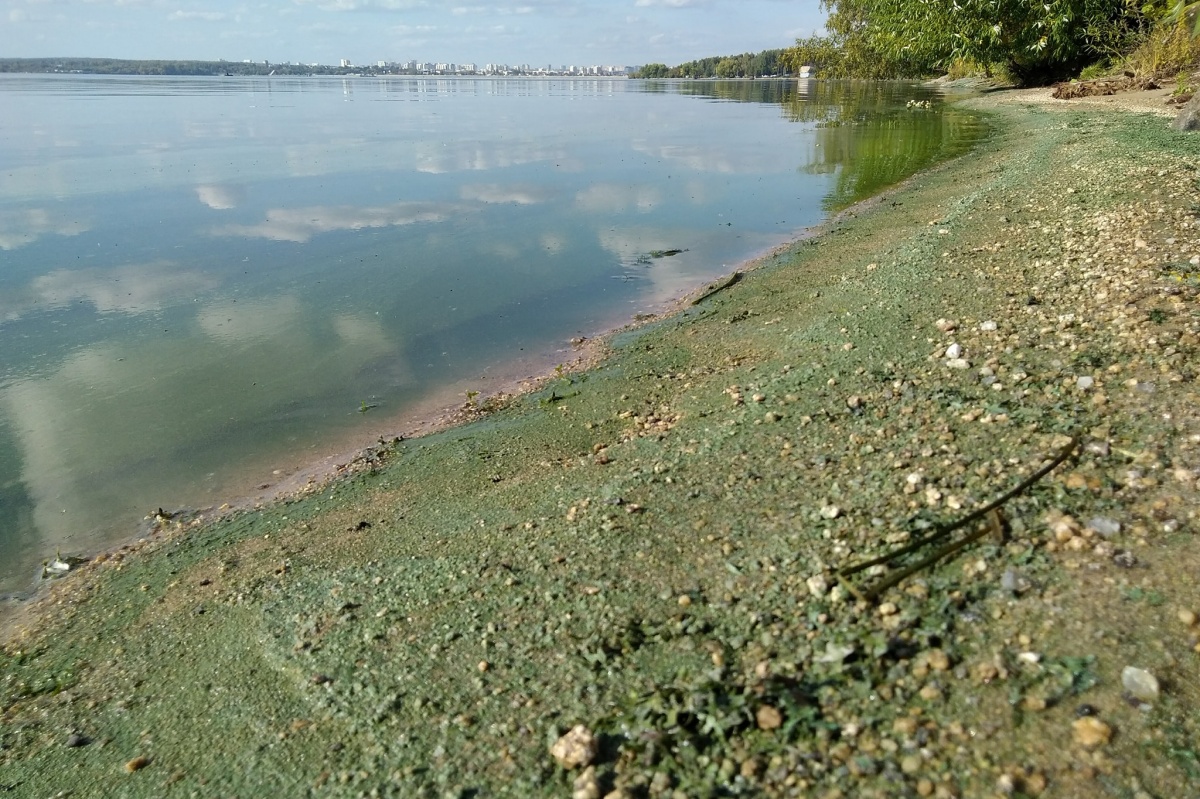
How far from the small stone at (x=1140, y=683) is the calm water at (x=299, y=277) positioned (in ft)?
21.9

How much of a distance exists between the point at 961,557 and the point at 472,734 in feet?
7.89

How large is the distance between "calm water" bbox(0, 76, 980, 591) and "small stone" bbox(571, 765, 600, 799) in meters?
5.23

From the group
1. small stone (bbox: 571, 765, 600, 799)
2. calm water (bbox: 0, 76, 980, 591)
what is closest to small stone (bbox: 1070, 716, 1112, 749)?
small stone (bbox: 571, 765, 600, 799)

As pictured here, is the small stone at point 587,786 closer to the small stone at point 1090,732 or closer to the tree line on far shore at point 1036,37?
the small stone at point 1090,732

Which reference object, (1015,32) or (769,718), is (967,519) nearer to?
(769,718)

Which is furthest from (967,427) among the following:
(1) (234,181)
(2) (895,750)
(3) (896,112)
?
(3) (896,112)

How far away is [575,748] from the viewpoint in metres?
3.06

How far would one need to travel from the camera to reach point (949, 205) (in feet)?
45.8

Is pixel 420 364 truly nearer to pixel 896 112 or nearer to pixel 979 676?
pixel 979 676

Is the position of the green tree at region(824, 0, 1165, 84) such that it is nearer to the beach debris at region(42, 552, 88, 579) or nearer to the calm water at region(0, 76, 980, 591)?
the calm water at region(0, 76, 980, 591)

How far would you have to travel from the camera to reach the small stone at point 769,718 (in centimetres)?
299

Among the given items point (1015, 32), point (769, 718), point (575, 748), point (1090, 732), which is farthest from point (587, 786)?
point (1015, 32)

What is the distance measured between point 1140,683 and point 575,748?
83.2 inches

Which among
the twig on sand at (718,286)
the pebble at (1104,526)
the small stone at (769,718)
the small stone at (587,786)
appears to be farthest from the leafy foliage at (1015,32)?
the small stone at (587,786)
